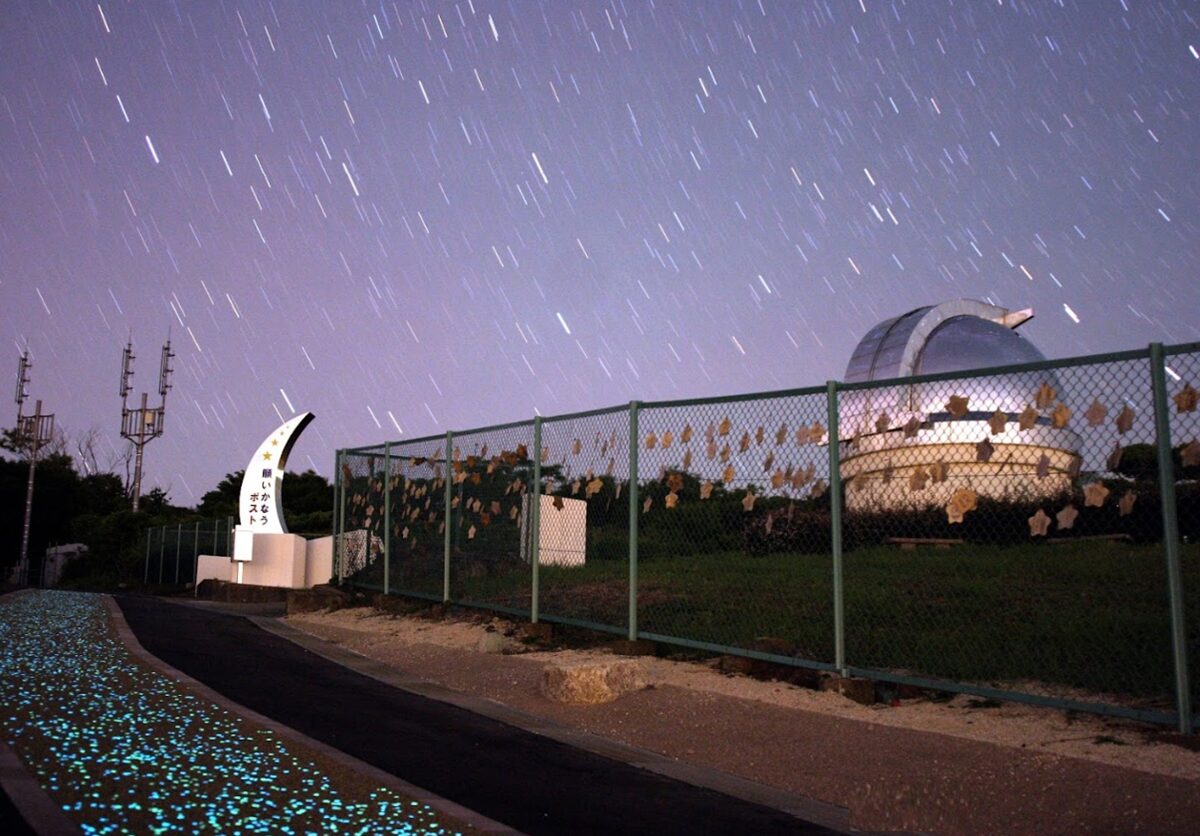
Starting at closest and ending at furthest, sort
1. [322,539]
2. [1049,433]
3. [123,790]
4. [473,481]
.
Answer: [123,790]
[473,481]
[1049,433]
[322,539]

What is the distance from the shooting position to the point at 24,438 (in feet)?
179

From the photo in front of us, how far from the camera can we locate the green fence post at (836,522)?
747cm

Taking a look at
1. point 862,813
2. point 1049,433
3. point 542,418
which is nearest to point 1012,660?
point 862,813

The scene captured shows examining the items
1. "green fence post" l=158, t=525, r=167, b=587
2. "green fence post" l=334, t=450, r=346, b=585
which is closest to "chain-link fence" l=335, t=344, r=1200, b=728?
"green fence post" l=334, t=450, r=346, b=585

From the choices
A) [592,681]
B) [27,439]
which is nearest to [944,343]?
[592,681]

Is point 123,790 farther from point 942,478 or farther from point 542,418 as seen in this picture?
point 542,418

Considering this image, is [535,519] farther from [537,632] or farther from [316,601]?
[316,601]

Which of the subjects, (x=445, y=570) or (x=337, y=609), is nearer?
(x=445, y=570)

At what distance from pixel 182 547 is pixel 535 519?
25.2 m

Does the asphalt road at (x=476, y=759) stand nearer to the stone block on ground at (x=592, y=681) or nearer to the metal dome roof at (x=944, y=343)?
the stone block on ground at (x=592, y=681)

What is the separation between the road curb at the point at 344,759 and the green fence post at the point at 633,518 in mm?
3768

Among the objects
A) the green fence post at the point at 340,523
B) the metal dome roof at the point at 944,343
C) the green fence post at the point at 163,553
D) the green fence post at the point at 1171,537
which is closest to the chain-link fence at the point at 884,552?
the green fence post at the point at 1171,537

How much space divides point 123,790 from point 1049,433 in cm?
1555

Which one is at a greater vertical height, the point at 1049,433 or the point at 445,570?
the point at 1049,433
